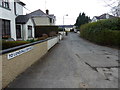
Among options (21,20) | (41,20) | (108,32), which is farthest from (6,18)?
(41,20)

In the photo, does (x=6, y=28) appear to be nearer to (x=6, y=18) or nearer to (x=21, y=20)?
(x=6, y=18)

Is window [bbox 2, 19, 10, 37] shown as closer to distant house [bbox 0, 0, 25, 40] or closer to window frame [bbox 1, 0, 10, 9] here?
distant house [bbox 0, 0, 25, 40]

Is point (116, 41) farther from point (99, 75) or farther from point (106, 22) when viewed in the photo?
point (99, 75)

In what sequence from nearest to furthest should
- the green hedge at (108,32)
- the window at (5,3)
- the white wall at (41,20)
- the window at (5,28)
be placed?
the window at (5,28)
the window at (5,3)
the green hedge at (108,32)
the white wall at (41,20)

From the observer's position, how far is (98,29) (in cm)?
2177

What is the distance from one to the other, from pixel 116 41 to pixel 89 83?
12931 mm

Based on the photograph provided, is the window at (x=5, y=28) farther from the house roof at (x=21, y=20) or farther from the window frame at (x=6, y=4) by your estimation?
the house roof at (x=21, y=20)

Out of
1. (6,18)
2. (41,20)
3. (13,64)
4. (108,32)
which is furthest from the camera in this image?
(41,20)

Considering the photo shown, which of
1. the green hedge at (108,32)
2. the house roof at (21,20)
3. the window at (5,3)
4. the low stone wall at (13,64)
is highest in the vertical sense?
the window at (5,3)

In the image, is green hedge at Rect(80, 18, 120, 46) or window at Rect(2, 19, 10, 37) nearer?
window at Rect(2, 19, 10, 37)

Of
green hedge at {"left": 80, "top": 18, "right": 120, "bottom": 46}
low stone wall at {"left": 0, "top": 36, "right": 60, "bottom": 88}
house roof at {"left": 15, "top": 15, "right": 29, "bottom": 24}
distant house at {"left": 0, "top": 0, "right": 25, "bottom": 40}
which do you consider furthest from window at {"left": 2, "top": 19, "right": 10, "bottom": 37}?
green hedge at {"left": 80, "top": 18, "right": 120, "bottom": 46}

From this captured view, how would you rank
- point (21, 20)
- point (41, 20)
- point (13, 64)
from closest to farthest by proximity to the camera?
point (13, 64) → point (21, 20) → point (41, 20)

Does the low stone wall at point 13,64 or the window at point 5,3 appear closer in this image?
the low stone wall at point 13,64

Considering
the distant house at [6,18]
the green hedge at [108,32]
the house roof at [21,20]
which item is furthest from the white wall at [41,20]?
the distant house at [6,18]
